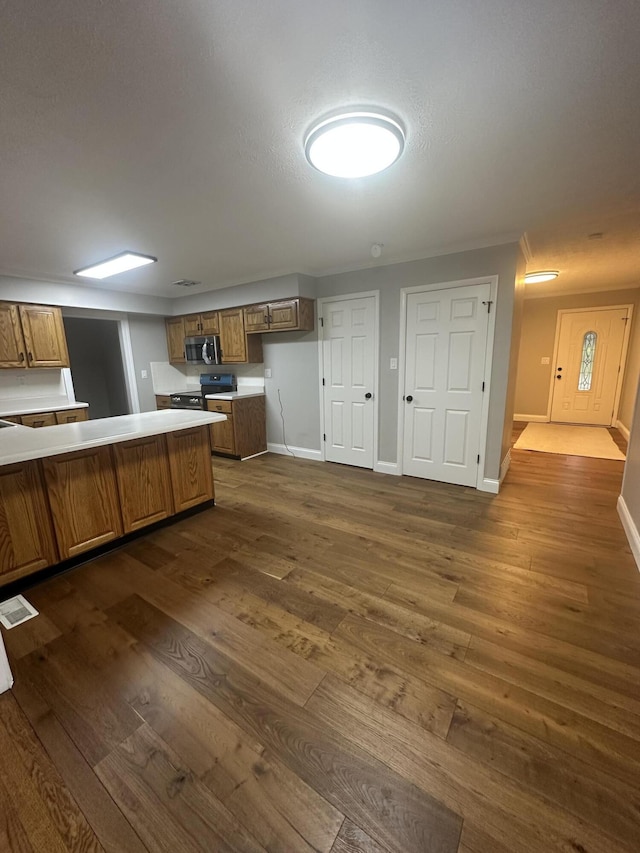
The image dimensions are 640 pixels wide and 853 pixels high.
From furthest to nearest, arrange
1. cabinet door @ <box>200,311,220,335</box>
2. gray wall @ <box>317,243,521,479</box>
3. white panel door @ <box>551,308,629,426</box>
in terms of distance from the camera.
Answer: white panel door @ <box>551,308,629,426</box> < cabinet door @ <box>200,311,220,335</box> < gray wall @ <box>317,243,521,479</box>

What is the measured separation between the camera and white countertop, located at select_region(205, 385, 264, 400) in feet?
15.4

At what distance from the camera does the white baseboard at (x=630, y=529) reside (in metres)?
2.39

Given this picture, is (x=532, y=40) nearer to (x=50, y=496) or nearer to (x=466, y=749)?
(x=466, y=749)

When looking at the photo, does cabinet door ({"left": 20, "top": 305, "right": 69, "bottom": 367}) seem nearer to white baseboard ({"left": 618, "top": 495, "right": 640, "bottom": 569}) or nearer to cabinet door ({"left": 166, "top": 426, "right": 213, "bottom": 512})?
cabinet door ({"left": 166, "top": 426, "right": 213, "bottom": 512})

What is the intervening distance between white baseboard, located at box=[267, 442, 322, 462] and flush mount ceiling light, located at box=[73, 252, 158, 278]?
9.17 feet

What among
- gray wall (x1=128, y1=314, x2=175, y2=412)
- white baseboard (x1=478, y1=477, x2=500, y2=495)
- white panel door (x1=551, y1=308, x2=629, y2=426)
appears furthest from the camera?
white panel door (x1=551, y1=308, x2=629, y2=426)

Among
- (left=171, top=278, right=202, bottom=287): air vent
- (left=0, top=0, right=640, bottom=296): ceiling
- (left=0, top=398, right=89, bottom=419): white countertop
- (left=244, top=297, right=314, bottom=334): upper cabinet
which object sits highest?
(left=171, top=278, right=202, bottom=287): air vent

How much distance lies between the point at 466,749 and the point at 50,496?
2.59 meters

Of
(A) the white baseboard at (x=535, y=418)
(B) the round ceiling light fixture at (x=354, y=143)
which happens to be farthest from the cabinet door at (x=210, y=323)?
(A) the white baseboard at (x=535, y=418)

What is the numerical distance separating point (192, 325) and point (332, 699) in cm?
514

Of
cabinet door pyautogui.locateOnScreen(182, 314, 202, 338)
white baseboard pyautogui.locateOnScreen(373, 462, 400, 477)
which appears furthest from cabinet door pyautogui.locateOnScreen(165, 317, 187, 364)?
white baseboard pyautogui.locateOnScreen(373, 462, 400, 477)

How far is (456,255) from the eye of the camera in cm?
331

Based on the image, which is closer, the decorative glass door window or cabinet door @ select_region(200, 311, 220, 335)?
cabinet door @ select_region(200, 311, 220, 335)

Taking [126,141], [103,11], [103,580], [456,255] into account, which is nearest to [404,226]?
[456,255]
